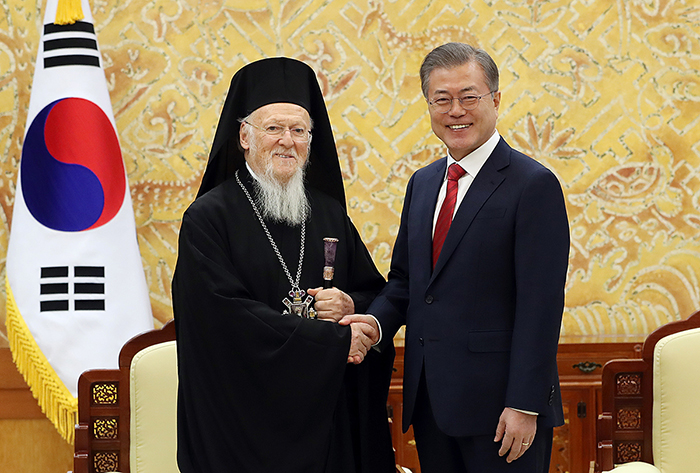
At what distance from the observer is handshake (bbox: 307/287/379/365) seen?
2.28 meters

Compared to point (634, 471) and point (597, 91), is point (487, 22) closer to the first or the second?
point (597, 91)

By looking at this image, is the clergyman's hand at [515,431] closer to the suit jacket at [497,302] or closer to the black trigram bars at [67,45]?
the suit jacket at [497,302]

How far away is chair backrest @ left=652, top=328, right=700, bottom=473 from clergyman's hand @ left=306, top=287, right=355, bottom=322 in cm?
153

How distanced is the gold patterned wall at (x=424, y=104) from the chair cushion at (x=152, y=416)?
744 millimetres

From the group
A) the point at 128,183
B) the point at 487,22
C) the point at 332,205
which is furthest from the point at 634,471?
the point at 128,183

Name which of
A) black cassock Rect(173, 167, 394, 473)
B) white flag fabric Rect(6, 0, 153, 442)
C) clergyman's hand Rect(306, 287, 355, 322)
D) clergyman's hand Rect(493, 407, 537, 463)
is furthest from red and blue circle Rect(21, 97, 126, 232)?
clergyman's hand Rect(493, 407, 537, 463)

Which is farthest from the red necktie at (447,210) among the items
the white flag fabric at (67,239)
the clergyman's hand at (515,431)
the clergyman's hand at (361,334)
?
the white flag fabric at (67,239)

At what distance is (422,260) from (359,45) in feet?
5.71

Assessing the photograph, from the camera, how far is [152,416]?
2.84 meters

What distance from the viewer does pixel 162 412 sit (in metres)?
2.84

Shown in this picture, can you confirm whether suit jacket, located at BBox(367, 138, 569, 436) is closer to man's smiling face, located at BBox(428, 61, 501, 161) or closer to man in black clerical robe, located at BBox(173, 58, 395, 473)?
man's smiling face, located at BBox(428, 61, 501, 161)

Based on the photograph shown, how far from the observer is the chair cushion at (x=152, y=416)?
283 cm

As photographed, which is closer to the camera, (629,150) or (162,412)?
(162,412)

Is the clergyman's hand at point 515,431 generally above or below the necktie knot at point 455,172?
below
